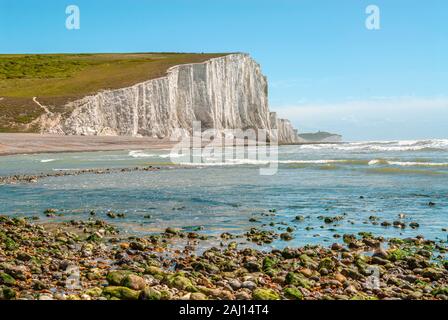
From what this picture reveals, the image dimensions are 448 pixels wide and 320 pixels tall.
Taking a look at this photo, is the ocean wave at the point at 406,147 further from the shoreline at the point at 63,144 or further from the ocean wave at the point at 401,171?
the ocean wave at the point at 401,171

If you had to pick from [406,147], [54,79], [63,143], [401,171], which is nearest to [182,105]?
[54,79]

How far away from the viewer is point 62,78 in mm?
106125

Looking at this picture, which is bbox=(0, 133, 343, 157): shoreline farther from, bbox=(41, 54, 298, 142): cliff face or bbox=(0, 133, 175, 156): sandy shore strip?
bbox=(41, 54, 298, 142): cliff face

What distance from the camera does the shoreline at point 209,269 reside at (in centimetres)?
819

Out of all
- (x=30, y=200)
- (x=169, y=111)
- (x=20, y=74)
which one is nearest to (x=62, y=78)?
(x=20, y=74)

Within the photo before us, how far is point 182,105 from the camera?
101562mm

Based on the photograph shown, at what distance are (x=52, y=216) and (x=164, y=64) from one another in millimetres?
93638

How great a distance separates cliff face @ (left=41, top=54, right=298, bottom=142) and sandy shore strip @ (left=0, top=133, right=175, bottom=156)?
8.53 meters

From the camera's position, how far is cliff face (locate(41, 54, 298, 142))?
85.4m

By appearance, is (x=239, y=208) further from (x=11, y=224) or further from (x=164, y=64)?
(x=164, y=64)

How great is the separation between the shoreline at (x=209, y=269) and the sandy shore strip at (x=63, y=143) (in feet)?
166

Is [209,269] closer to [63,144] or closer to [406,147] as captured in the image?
[63,144]

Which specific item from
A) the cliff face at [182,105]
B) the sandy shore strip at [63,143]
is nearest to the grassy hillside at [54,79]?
the cliff face at [182,105]
